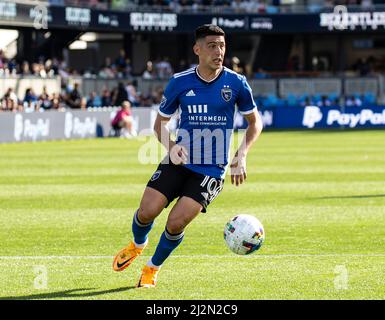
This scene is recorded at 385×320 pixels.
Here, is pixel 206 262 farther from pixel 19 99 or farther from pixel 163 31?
pixel 163 31

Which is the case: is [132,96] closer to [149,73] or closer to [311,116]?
[149,73]

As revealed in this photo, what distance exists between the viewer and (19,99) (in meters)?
42.6

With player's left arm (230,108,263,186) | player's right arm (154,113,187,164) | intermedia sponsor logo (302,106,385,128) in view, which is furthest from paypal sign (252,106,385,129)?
player's right arm (154,113,187,164)

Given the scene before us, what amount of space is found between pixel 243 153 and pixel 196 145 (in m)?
0.47

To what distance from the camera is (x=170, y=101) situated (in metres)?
10.0

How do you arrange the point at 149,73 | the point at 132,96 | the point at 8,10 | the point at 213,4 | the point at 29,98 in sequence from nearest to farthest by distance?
the point at 29,98 → the point at 8,10 → the point at 132,96 → the point at 149,73 → the point at 213,4

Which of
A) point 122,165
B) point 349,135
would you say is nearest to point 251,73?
point 349,135

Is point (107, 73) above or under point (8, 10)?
under

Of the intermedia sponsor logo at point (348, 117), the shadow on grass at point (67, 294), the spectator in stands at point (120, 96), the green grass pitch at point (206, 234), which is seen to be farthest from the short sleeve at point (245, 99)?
the intermedia sponsor logo at point (348, 117)

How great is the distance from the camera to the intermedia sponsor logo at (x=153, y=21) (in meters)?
56.7

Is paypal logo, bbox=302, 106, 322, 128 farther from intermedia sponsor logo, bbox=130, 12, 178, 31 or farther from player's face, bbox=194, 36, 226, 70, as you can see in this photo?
player's face, bbox=194, 36, 226, 70

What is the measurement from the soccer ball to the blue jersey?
53 cm

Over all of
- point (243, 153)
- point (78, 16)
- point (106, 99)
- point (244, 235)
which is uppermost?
point (243, 153)

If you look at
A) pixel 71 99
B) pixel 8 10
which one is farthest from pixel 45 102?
pixel 8 10
